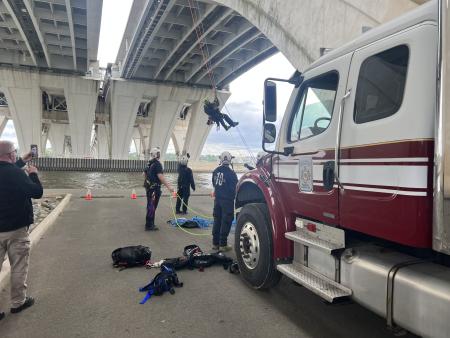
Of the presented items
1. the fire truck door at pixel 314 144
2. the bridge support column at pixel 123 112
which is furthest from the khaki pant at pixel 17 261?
the bridge support column at pixel 123 112

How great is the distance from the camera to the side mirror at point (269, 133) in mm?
4047

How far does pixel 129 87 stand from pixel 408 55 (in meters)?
45.1

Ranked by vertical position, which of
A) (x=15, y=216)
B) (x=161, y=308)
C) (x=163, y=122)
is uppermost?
(x=163, y=122)

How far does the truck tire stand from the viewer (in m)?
4.19

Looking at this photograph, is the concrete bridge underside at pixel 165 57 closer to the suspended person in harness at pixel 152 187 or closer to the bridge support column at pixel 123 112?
the bridge support column at pixel 123 112

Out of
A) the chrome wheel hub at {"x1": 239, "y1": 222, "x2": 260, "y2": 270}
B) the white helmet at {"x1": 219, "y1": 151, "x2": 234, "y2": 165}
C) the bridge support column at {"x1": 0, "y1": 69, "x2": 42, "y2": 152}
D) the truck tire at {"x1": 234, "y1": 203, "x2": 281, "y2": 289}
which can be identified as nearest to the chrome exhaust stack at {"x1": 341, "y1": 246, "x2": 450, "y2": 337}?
the truck tire at {"x1": 234, "y1": 203, "x2": 281, "y2": 289}

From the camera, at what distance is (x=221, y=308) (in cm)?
405

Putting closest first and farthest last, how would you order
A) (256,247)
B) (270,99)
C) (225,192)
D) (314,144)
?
(314,144) → (270,99) → (256,247) → (225,192)

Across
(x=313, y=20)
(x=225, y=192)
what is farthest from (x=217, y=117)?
(x=313, y=20)

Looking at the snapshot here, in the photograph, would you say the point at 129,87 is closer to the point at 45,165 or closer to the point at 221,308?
the point at 45,165

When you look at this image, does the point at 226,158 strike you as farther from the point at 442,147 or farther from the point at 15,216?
the point at 442,147

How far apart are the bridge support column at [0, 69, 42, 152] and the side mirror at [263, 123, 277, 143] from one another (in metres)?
45.0

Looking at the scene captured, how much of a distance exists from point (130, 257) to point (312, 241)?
3.20 m

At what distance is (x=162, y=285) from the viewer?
14.7ft
